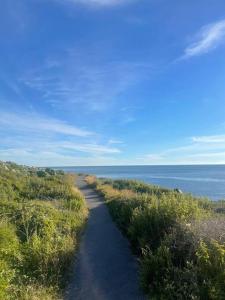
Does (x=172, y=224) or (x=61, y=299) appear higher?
(x=172, y=224)

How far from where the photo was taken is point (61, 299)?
7.64 metres

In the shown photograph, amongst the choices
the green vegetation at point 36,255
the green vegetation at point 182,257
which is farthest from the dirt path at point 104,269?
the green vegetation at point 182,257

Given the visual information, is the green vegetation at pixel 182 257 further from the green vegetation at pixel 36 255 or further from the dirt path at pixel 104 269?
the green vegetation at pixel 36 255

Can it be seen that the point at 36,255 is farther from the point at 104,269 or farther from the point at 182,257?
the point at 182,257

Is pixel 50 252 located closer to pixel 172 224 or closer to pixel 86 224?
pixel 172 224

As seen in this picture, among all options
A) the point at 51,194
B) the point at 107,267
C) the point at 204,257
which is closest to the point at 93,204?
the point at 51,194

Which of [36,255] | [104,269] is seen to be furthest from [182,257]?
[36,255]

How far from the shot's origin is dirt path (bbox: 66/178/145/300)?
797 cm

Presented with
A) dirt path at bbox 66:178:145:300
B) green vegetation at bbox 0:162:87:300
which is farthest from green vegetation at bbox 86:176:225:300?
green vegetation at bbox 0:162:87:300

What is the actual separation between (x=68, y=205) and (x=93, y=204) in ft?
13.8

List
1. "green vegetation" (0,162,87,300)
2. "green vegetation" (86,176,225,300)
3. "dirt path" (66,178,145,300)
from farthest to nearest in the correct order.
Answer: "dirt path" (66,178,145,300) → "green vegetation" (0,162,87,300) → "green vegetation" (86,176,225,300)

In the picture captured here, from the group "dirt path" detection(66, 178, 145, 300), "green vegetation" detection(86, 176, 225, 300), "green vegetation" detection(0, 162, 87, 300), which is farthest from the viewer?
"dirt path" detection(66, 178, 145, 300)

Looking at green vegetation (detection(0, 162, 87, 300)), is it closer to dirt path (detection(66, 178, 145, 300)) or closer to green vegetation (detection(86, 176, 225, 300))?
dirt path (detection(66, 178, 145, 300))

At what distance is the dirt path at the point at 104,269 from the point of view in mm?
7973
